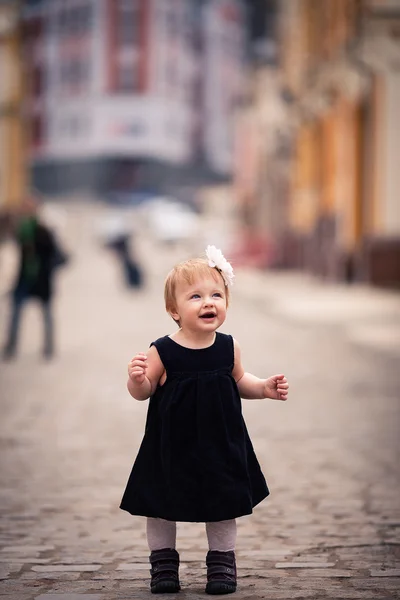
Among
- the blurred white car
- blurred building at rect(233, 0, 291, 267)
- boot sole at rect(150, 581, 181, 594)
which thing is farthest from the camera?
the blurred white car

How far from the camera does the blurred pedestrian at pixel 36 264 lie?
14586 millimetres

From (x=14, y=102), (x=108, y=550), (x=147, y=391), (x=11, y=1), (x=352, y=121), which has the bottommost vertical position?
(x=108, y=550)

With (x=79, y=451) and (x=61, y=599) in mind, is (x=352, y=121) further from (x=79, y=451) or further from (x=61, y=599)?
(x=61, y=599)

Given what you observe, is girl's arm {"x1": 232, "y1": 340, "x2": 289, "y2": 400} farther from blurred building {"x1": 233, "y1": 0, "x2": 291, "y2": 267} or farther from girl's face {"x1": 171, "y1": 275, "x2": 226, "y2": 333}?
blurred building {"x1": 233, "y1": 0, "x2": 291, "y2": 267}

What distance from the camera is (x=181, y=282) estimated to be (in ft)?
15.0

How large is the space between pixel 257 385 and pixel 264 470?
2.82 meters

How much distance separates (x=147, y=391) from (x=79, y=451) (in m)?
3.71

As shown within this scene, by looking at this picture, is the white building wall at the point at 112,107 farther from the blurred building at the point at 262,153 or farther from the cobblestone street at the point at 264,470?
the cobblestone street at the point at 264,470

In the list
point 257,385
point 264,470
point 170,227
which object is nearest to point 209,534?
point 257,385

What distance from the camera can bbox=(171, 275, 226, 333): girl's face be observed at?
452 cm

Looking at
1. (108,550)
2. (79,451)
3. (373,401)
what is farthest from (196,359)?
(373,401)

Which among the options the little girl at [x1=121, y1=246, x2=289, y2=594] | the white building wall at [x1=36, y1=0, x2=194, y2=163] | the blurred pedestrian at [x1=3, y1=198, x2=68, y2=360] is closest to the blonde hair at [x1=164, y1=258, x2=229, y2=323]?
the little girl at [x1=121, y1=246, x2=289, y2=594]

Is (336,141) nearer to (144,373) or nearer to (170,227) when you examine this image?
(170,227)

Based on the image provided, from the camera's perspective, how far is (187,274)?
180 inches
